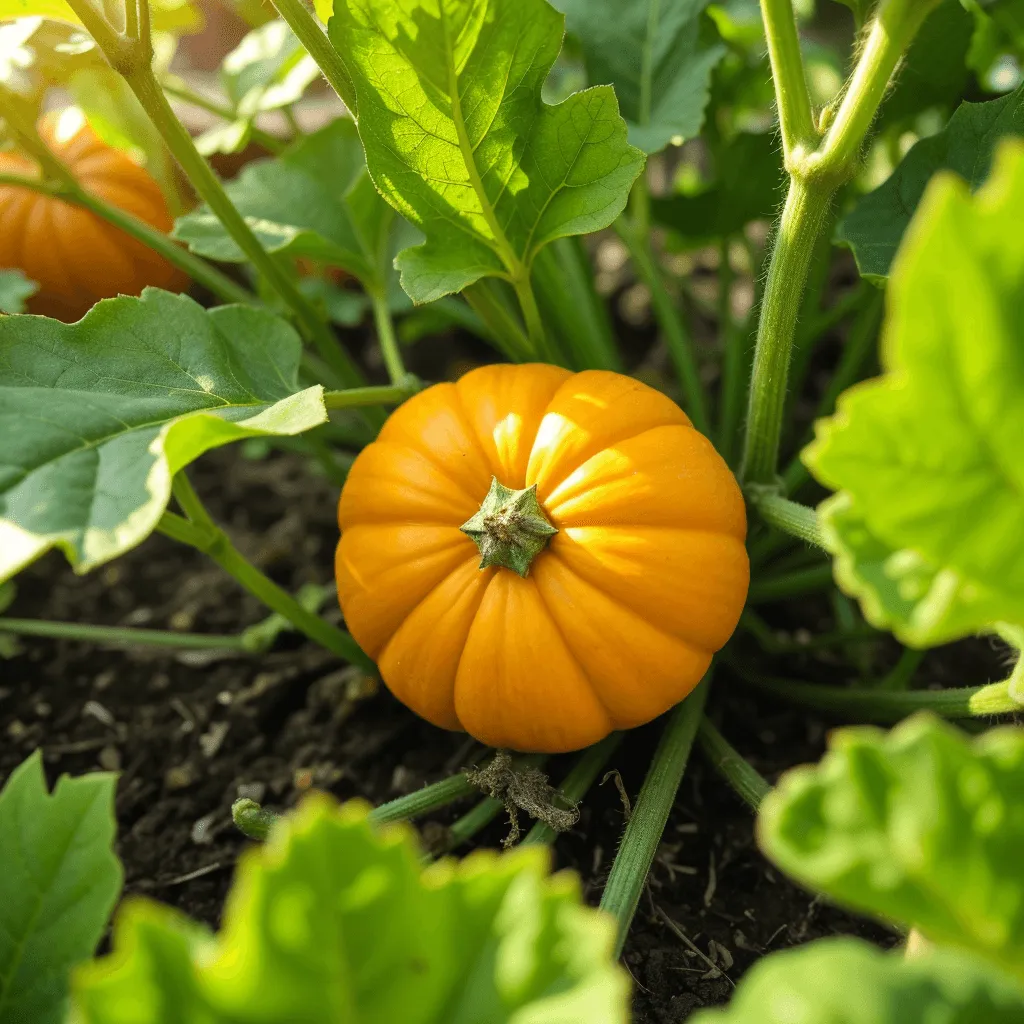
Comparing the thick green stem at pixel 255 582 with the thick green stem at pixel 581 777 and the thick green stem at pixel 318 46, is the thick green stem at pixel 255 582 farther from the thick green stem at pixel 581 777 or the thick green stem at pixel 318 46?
the thick green stem at pixel 318 46

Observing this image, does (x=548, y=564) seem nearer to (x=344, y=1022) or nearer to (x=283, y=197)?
(x=344, y=1022)

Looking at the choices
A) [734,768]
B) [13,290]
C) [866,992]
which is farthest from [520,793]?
[13,290]

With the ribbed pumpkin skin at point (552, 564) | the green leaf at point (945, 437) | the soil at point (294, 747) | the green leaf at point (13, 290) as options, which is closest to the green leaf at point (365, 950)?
the green leaf at point (945, 437)

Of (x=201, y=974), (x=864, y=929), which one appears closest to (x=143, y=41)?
(x=201, y=974)

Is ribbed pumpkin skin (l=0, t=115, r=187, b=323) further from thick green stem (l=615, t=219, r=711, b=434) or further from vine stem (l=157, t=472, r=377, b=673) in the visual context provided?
thick green stem (l=615, t=219, r=711, b=434)

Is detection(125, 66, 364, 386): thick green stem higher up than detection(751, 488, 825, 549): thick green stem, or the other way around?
detection(125, 66, 364, 386): thick green stem

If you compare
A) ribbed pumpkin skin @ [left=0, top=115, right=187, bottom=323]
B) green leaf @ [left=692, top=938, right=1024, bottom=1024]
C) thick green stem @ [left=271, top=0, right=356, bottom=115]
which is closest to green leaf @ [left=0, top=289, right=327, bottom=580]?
thick green stem @ [left=271, top=0, right=356, bottom=115]
